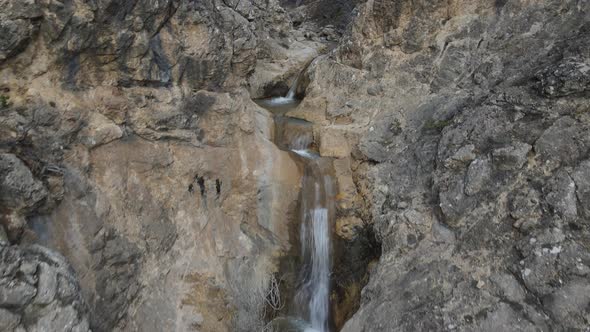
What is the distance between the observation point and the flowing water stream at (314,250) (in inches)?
356

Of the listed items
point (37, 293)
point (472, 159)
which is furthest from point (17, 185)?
point (472, 159)

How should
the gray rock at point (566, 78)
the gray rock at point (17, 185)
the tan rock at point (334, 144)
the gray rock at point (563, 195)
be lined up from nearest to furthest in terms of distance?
the gray rock at point (17, 185)
the gray rock at point (563, 195)
the gray rock at point (566, 78)
the tan rock at point (334, 144)

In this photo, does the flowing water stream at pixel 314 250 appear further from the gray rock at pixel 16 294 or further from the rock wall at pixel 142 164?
the gray rock at pixel 16 294

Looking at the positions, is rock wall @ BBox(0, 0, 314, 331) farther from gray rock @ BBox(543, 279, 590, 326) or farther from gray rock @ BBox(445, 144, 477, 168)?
gray rock @ BBox(543, 279, 590, 326)

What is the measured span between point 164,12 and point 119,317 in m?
6.37

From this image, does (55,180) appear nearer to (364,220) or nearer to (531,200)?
(364,220)

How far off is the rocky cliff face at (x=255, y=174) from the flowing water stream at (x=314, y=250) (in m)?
0.32

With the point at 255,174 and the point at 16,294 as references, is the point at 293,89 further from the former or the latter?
the point at 16,294

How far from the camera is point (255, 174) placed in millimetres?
10172

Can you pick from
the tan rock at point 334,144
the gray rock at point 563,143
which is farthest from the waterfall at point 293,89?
the gray rock at point 563,143

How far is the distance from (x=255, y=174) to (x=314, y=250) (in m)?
2.46

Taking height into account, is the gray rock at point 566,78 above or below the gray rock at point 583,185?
above

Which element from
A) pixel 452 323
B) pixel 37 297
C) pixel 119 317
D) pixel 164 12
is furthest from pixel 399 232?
pixel 164 12

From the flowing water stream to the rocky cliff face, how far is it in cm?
32
